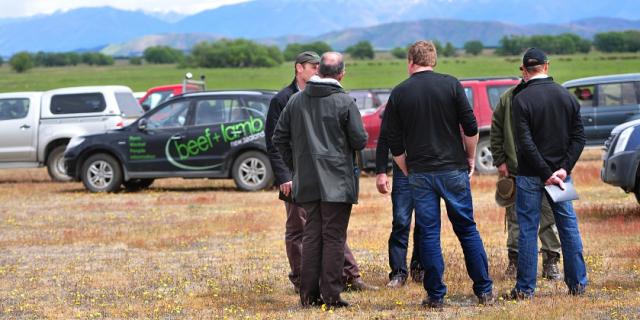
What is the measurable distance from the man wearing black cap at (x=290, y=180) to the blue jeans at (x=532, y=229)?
1314mm

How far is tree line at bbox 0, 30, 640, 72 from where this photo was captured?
124m

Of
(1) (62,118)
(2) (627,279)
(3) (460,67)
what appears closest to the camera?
(2) (627,279)

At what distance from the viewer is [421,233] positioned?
25.1ft

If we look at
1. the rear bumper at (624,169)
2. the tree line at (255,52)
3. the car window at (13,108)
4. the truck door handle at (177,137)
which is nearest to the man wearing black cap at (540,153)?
the rear bumper at (624,169)

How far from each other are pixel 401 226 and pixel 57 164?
557 inches

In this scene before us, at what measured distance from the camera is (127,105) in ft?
73.3

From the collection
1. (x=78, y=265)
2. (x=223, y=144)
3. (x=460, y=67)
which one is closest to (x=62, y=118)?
(x=223, y=144)

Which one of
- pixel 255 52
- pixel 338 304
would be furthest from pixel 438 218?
pixel 255 52

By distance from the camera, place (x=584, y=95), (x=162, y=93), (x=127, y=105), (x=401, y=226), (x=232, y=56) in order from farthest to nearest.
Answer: (x=232, y=56), (x=162, y=93), (x=127, y=105), (x=584, y=95), (x=401, y=226)

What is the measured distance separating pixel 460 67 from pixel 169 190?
94605mm

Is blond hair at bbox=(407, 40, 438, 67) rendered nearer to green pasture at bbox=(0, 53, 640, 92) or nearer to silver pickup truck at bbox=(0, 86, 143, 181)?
silver pickup truck at bbox=(0, 86, 143, 181)

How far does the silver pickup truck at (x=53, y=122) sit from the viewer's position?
21562 millimetres

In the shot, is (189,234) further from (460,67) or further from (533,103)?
(460,67)

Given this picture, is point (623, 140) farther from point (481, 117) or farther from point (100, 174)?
point (100, 174)
